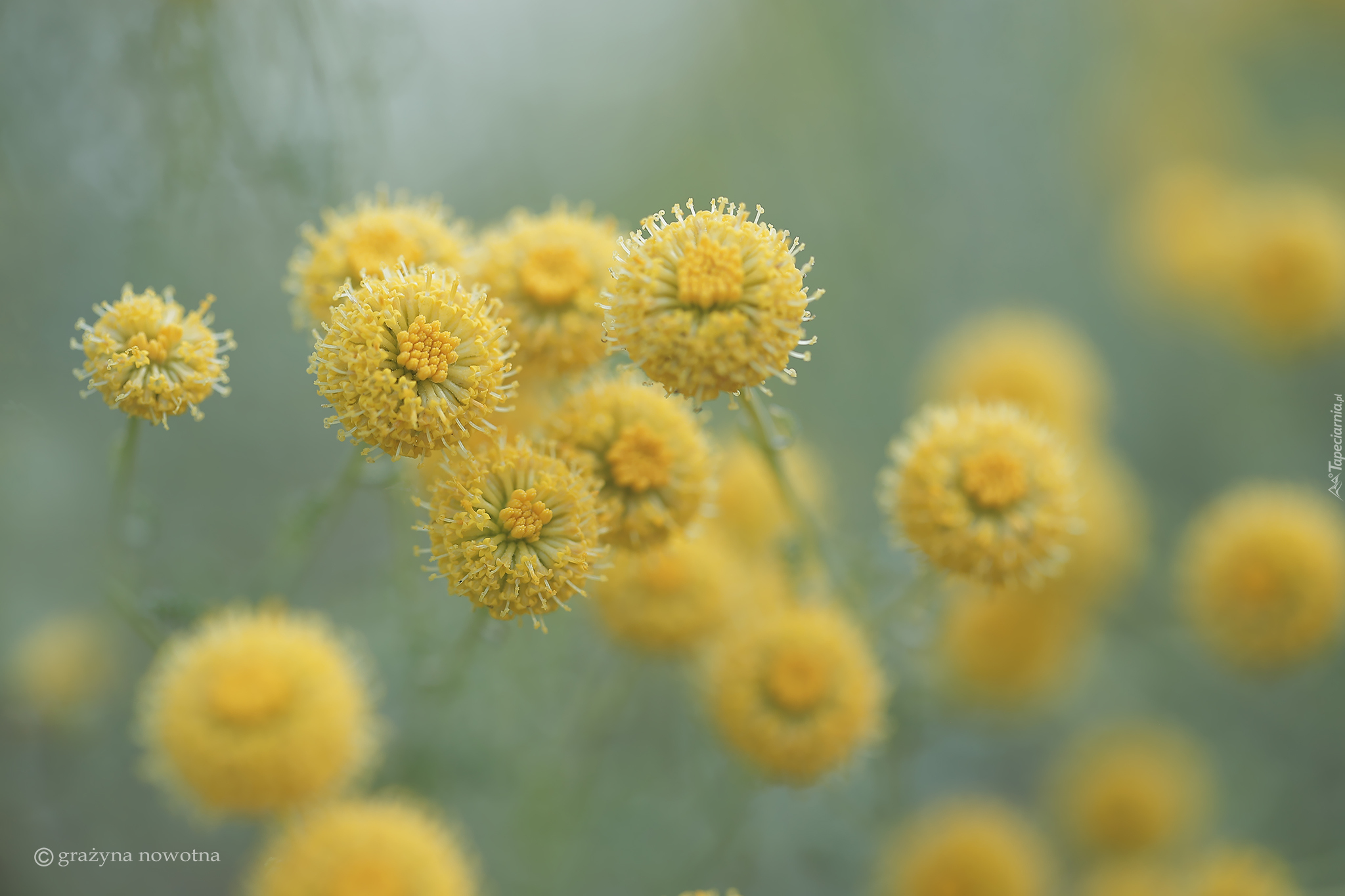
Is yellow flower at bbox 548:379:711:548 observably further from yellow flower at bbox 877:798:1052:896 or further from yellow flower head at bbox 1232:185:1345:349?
yellow flower head at bbox 1232:185:1345:349

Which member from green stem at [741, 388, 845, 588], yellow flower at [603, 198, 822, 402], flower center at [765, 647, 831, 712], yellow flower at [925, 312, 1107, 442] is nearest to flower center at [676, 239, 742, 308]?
yellow flower at [603, 198, 822, 402]

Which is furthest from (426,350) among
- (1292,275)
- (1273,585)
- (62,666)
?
(1292,275)

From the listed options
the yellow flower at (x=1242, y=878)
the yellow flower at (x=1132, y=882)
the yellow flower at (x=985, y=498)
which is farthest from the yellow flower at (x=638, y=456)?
the yellow flower at (x=1132, y=882)

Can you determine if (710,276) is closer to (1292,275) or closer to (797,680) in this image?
(797,680)

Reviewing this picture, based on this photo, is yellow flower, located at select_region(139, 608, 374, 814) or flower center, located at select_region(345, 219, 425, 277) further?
yellow flower, located at select_region(139, 608, 374, 814)

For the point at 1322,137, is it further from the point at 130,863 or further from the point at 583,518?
the point at 130,863

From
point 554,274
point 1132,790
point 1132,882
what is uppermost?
point 554,274

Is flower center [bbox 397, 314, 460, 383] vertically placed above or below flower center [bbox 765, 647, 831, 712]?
above
